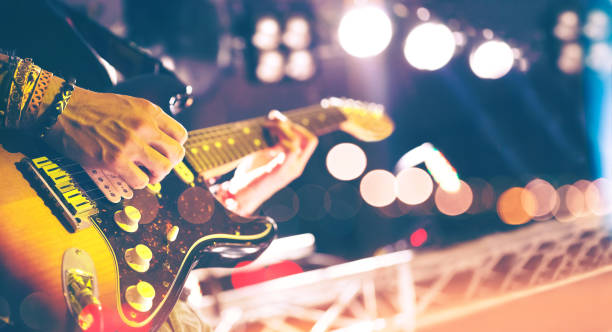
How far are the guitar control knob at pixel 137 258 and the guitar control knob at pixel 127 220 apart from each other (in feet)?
0.16

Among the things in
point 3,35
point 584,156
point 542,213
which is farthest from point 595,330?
point 542,213

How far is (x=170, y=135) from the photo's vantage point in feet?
3.06

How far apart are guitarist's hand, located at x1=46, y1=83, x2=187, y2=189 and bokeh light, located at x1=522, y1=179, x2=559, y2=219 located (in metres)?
6.64

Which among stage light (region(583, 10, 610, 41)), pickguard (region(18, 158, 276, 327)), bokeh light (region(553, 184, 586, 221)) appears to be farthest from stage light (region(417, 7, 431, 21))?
bokeh light (region(553, 184, 586, 221))

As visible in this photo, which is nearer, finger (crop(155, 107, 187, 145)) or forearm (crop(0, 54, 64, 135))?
forearm (crop(0, 54, 64, 135))

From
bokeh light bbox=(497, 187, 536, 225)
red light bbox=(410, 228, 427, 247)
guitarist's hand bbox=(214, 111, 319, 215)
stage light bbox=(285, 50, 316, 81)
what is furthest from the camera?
bokeh light bbox=(497, 187, 536, 225)

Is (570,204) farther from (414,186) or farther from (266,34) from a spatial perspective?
(266,34)

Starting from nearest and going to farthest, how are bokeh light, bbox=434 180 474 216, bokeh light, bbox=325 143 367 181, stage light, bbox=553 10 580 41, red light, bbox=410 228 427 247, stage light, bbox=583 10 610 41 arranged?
stage light, bbox=553 10 580 41 → stage light, bbox=583 10 610 41 → red light, bbox=410 228 427 247 → bokeh light, bbox=325 143 367 181 → bokeh light, bbox=434 180 474 216

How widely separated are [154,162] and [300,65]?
341 centimetres

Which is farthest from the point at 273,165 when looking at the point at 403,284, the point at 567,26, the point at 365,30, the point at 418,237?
the point at 567,26

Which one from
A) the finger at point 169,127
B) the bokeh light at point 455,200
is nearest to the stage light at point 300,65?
the finger at point 169,127

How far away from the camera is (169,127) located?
92 cm

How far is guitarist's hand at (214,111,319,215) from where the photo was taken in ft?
5.14

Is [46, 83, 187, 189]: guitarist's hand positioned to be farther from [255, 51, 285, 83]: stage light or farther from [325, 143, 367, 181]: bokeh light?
[325, 143, 367, 181]: bokeh light
